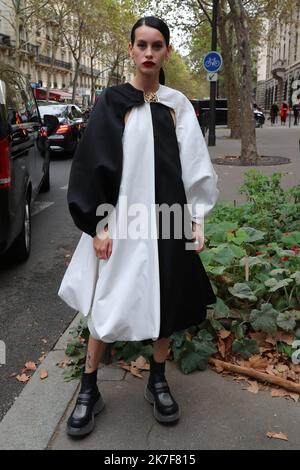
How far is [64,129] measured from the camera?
47.0 feet

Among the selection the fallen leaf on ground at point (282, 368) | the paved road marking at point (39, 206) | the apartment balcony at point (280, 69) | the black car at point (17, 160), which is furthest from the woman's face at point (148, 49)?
the apartment balcony at point (280, 69)

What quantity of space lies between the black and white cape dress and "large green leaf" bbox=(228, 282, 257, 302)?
38.3 inches

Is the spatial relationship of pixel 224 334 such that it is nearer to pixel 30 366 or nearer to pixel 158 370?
pixel 158 370

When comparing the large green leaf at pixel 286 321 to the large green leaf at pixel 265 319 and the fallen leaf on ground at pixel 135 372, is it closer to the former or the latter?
the large green leaf at pixel 265 319

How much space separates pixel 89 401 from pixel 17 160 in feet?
10.7

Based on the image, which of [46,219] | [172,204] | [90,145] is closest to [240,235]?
[172,204]

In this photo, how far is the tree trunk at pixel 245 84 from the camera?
40.7 ft

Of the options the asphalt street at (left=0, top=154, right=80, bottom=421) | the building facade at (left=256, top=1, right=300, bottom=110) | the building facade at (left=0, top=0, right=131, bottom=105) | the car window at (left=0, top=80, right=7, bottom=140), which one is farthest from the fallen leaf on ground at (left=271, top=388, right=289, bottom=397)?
the building facade at (left=0, top=0, right=131, bottom=105)

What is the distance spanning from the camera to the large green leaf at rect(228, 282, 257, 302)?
3.32 meters

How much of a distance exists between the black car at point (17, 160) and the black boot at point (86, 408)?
88.0 inches

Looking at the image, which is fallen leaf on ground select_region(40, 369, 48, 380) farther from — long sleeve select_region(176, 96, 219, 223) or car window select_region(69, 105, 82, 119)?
car window select_region(69, 105, 82, 119)

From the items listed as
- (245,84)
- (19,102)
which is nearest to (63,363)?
(19,102)

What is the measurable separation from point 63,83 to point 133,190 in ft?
248
